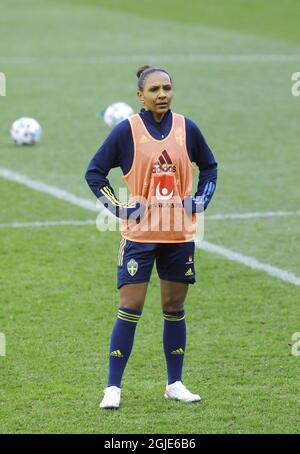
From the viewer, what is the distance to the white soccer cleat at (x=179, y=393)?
6895 millimetres

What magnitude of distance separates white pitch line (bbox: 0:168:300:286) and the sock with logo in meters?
3.06

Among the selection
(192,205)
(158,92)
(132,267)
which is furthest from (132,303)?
(158,92)

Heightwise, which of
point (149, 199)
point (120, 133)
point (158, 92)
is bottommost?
point (149, 199)

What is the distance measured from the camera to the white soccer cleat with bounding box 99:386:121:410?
673cm

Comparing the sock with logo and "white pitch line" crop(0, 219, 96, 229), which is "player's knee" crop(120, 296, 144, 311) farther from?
"white pitch line" crop(0, 219, 96, 229)

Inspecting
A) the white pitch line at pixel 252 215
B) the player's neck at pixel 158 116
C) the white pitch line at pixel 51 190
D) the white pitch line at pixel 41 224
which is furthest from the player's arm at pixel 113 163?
the white pitch line at pixel 51 190

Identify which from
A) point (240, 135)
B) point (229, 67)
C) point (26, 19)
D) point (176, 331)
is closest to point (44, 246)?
point (176, 331)

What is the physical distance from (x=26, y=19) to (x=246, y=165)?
18.3 metres

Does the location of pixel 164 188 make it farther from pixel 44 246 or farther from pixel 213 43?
pixel 213 43

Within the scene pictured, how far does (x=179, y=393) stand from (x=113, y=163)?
4.78ft

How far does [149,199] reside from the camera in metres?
6.79

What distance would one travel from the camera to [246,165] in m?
14.3

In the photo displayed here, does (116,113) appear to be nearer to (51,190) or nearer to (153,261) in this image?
(51,190)

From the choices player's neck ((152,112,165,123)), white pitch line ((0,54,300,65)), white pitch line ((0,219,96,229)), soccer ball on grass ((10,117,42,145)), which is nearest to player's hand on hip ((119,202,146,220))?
player's neck ((152,112,165,123))
